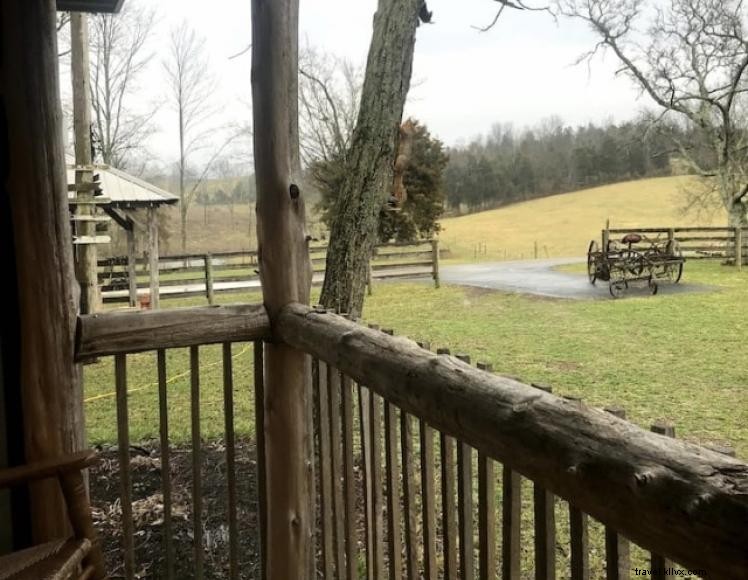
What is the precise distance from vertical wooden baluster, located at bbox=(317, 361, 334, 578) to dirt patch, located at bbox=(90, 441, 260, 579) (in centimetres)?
73

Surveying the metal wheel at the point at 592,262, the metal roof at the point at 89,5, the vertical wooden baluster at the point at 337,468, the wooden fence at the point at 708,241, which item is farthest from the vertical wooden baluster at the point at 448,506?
the wooden fence at the point at 708,241

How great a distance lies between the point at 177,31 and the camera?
343 inches

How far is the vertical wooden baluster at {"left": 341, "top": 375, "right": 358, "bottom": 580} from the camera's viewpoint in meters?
1.40

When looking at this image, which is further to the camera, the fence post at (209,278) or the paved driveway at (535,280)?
the fence post at (209,278)

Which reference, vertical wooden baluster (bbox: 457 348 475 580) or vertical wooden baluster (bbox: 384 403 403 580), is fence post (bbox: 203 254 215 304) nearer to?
vertical wooden baluster (bbox: 384 403 403 580)

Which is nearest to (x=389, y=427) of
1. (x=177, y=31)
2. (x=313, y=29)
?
(x=313, y=29)

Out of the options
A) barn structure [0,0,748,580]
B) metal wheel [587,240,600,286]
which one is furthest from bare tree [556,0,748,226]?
barn structure [0,0,748,580]

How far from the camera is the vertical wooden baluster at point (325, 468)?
5.03ft

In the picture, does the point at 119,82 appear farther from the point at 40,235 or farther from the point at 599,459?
the point at 599,459

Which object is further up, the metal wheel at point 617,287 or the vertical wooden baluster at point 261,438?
the vertical wooden baluster at point 261,438

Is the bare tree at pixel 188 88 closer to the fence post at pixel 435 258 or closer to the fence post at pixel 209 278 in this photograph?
the fence post at pixel 209 278

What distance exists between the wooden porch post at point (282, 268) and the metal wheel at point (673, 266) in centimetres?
1023

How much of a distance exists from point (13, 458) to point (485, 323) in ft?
21.1

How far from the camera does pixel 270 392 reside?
1.69 m
